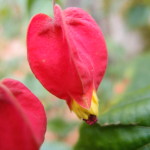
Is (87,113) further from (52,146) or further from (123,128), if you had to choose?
(52,146)

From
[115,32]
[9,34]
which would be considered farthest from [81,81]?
[115,32]

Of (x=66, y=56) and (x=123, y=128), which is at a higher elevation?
(x=66, y=56)

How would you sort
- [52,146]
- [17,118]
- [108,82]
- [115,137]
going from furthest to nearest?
[108,82], [52,146], [115,137], [17,118]

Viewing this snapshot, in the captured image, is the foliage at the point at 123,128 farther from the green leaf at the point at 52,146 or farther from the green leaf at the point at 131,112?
the green leaf at the point at 52,146

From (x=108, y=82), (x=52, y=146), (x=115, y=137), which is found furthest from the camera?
(x=108, y=82)

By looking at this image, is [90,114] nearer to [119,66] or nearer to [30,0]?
[30,0]

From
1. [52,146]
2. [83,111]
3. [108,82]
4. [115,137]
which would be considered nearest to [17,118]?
[83,111]
